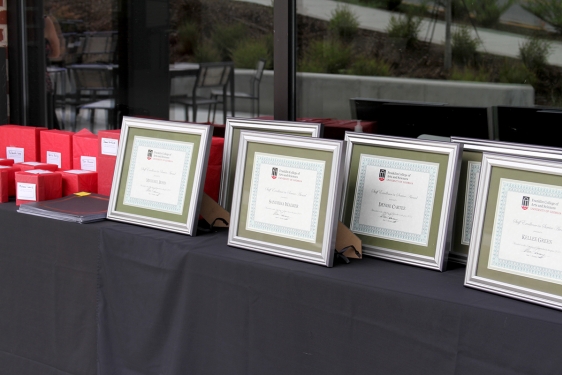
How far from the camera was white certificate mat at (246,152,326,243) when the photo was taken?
1.68 m

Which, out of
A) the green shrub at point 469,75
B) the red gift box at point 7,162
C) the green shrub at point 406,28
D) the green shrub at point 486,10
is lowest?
the red gift box at point 7,162

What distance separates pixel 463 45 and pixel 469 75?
13 cm

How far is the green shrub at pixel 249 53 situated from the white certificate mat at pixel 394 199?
1.14 m

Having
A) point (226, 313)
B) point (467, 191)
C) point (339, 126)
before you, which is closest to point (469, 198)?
point (467, 191)

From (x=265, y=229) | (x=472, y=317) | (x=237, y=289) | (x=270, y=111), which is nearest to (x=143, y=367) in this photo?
(x=237, y=289)

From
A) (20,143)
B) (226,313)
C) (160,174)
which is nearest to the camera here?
(226,313)

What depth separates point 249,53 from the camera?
2.74m

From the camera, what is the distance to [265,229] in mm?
1744

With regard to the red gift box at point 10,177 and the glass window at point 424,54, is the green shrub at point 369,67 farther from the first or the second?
the red gift box at point 10,177

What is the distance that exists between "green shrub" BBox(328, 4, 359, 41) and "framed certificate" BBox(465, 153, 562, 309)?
1.46 meters

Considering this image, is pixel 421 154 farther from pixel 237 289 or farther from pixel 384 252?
pixel 237 289

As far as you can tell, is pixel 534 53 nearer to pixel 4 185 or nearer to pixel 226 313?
pixel 226 313

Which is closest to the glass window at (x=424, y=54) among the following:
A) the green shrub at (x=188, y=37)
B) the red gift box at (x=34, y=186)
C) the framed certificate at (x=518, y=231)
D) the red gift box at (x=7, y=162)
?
the green shrub at (x=188, y=37)

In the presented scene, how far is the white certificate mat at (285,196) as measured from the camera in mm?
1677
